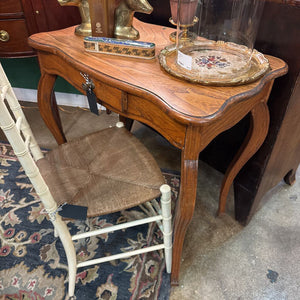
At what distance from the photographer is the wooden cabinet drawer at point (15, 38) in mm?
1442

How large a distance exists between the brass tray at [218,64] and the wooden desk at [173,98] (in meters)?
0.02

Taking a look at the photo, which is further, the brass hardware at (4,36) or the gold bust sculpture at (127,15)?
the brass hardware at (4,36)

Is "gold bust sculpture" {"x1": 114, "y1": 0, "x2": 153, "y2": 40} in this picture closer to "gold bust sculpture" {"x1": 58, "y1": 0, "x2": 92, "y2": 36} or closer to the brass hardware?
"gold bust sculpture" {"x1": 58, "y1": 0, "x2": 92, "y2": 36}

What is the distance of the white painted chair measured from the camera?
2.80 ft

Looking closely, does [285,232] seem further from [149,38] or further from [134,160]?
[149,38]

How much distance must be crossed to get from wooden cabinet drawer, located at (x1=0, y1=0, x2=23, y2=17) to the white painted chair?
0.73 meters

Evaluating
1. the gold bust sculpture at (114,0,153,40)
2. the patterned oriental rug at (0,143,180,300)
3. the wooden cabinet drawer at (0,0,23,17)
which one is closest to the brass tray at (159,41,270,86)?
the gold bust sculpture at (114,0,153,40)

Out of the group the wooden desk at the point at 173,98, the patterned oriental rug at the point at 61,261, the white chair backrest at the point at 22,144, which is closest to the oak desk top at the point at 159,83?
the wooden desk at the point at 173,98

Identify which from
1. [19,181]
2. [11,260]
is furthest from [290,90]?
[19,181]

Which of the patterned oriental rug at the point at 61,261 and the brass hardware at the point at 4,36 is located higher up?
the brass hardware at the point at 4,36

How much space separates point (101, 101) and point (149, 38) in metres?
0.36

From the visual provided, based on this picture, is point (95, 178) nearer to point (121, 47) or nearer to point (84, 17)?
point (121, 47)

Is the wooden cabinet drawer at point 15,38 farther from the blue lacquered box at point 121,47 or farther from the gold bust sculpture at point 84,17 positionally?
the blue lacquered box at point 121,47

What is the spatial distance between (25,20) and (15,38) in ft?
0.37
